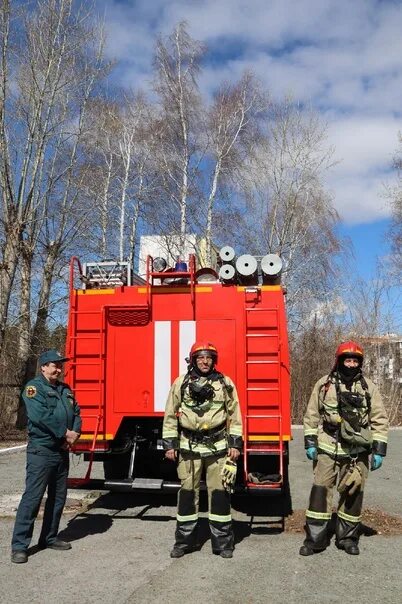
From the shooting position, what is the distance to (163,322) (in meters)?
6.79

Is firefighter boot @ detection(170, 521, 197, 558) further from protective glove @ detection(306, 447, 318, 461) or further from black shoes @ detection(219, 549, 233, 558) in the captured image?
protective glove @ detection(306, 447, 318, 461)

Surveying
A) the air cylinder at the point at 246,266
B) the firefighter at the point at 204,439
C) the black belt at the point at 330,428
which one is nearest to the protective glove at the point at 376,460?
the black belt at the point at 330,428

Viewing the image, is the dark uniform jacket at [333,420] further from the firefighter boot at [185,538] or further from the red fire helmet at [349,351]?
the firefighter boot at [185,538]

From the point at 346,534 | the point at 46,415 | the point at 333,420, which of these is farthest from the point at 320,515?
the point at 46,415

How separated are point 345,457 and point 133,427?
2.57 meters

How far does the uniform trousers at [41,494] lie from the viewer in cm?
513

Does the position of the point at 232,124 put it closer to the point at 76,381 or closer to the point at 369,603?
the point at 76,381

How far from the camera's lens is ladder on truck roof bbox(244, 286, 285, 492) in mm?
6387

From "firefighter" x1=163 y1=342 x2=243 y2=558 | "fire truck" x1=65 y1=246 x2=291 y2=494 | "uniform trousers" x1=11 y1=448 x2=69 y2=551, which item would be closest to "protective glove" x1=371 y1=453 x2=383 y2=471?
"fire truck" x1=65 y1=246 x2=291 y2=494

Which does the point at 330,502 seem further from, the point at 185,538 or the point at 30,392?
the point at 30,392

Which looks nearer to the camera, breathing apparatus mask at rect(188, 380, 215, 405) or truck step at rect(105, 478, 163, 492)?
breathing apparatus mask at rect(188, 380, 215, 405)

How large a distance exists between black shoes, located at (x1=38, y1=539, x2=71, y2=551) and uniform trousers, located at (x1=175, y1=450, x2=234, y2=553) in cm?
99

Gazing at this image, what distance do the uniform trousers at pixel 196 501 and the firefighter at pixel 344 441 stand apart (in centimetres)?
78

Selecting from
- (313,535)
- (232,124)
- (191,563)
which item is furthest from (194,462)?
(232,124)
